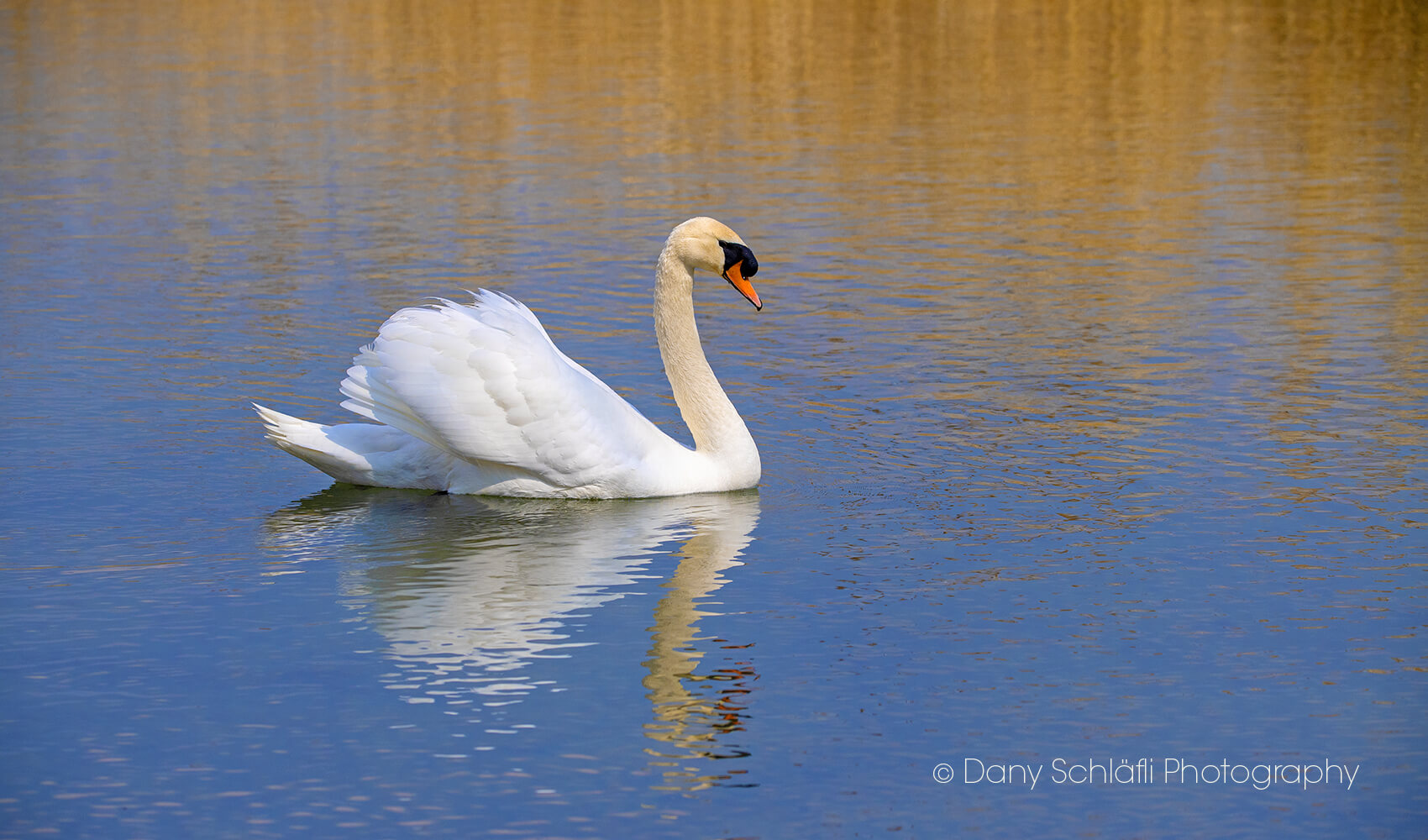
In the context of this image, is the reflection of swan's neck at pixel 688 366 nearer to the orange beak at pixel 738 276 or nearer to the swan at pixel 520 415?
the swan at pixel 520 415

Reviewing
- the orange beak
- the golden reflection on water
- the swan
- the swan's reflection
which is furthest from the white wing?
the golden reflection on water

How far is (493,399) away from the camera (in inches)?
344

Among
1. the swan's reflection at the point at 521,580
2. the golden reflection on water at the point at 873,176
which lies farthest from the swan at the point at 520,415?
the golden reflection on water at the point at 873,176

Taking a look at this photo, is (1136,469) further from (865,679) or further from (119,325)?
(119,325)

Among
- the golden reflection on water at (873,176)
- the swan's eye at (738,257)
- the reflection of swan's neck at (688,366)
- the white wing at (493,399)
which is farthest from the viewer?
the golden reflection on water at (873,176)

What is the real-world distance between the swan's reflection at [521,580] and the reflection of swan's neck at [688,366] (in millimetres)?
316

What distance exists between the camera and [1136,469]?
9227 millimetres

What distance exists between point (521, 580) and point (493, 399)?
3.93 ft

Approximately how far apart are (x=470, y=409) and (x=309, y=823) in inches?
131

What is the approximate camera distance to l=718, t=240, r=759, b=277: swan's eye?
9320mm

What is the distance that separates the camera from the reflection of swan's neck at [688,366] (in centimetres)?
921

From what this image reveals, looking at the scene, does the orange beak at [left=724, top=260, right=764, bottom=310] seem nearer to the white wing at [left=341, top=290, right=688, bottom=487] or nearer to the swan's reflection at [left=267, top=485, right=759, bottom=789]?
the white wing at [left=341, top=290, right=688, bottom=487]

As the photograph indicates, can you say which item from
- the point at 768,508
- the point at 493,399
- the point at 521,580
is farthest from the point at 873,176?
the point at 521,580

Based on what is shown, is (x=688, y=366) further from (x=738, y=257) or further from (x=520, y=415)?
(x=520, y=415)
